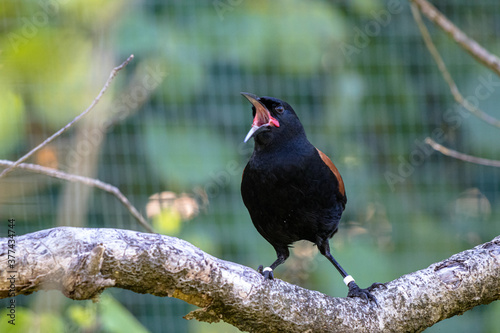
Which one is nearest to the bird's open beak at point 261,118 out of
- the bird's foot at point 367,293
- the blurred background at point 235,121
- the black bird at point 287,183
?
the black bird at point 287,183

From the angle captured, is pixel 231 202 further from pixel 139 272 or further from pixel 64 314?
pixel 139 272

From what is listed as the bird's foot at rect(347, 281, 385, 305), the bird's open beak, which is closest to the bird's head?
the bird's open beak

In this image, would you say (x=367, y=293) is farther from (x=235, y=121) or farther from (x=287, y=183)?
(x=235, y=121)

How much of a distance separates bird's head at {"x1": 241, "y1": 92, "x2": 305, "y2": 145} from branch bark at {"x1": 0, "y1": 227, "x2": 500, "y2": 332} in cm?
70

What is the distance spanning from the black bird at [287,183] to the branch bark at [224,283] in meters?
0.35

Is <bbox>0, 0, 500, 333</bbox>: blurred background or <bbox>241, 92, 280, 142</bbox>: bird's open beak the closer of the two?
<bbox>241, 92, 280, 142</bbox>: bird's open beak

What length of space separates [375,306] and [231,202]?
205 centimetres

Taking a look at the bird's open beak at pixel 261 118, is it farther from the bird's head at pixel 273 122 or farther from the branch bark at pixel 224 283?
the branch bark at pixel 224 283

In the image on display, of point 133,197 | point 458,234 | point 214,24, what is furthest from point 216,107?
point 458,234

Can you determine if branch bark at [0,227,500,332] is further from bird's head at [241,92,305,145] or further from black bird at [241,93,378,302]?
bird's head at [241,92,305,145]

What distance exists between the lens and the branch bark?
136cm

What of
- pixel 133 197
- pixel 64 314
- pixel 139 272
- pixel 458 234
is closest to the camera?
pixel 139 272

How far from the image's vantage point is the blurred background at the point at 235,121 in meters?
3.53

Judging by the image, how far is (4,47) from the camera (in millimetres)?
3436
